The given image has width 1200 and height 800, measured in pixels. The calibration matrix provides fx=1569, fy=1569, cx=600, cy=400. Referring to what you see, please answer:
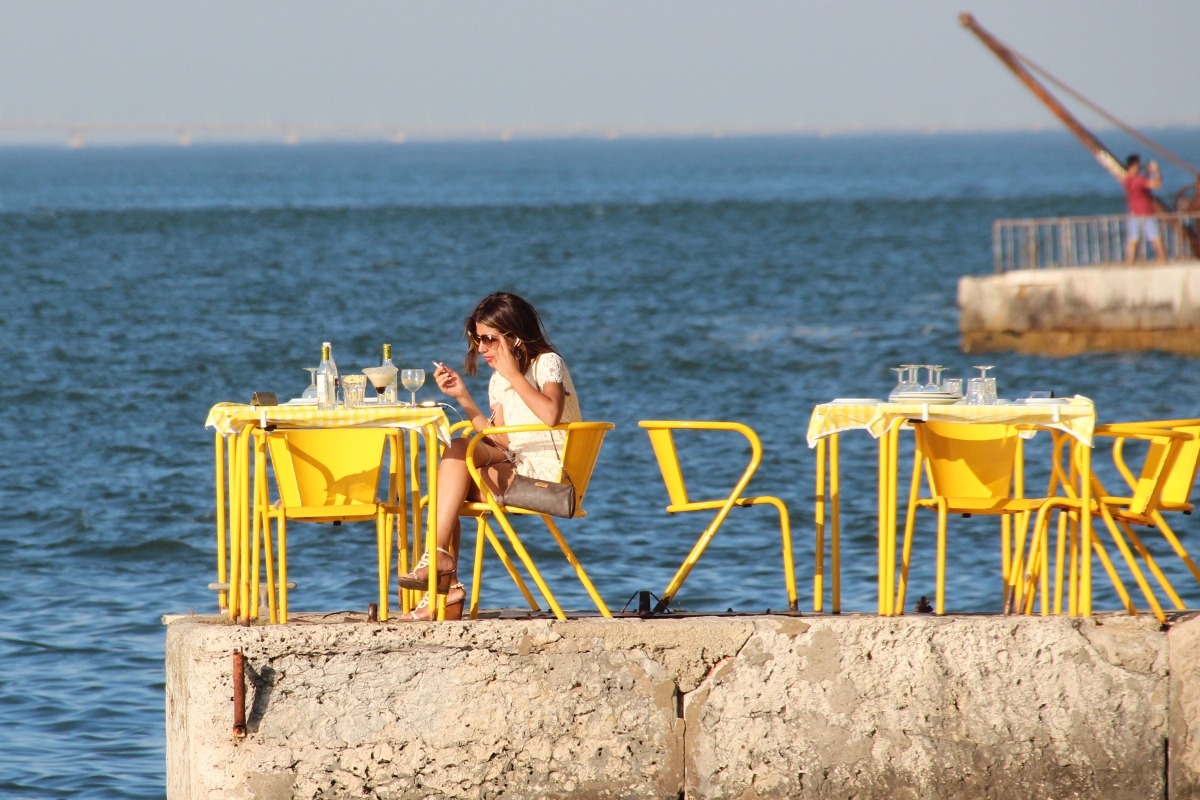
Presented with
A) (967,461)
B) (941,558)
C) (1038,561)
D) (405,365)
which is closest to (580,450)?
(941,558)

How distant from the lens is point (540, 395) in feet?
18.5

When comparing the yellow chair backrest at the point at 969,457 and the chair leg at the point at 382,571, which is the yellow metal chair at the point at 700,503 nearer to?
the yellow chair backrest at the point at 969,457

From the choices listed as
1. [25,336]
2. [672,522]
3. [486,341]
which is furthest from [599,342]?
[486,341]

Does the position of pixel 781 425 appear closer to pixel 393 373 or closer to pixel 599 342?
pixel 599 342

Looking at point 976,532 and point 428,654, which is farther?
point 976,532

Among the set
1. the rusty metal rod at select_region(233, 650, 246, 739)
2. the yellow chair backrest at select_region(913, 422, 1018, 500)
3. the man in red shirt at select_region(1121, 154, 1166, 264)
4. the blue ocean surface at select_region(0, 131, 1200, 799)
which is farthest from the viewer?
the man in red shirt at select_region(1121, 154, 1166, 264)

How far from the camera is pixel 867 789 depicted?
16.8 ft

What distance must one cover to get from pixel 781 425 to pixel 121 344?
1334 cm

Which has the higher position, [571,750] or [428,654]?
[428,654]

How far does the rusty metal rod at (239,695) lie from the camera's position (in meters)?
4.96

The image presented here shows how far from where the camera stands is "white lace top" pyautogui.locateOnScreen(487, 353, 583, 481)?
5707 millimetres

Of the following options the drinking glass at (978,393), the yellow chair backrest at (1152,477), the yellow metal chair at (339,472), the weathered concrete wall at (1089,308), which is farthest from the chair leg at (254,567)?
the weathered concrete wall at (1089,308)

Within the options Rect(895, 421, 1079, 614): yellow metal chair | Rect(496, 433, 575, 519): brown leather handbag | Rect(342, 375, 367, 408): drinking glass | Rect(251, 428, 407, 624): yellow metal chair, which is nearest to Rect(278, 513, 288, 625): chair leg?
Rect(251, 428, 407, 624): yellow metal chair

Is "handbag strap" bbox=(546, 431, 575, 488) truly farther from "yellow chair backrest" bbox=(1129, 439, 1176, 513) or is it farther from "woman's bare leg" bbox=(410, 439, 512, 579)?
"yellow chair backrest" bbox=(1129, 439, 1176, 513)
